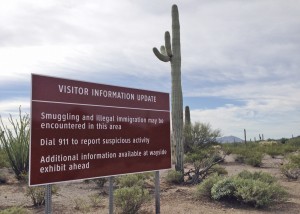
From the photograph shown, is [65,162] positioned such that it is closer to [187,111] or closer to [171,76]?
[171,76]

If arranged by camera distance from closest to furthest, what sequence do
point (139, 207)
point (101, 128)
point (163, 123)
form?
point (101, 128) → point (163, 123) → point (139, 207)

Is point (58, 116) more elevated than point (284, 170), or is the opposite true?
point (58, 116)

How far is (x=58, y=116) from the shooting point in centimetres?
606

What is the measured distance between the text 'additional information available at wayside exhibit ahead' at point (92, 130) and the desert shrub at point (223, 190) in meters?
2.36

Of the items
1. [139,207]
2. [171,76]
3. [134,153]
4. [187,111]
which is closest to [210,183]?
[139,207]

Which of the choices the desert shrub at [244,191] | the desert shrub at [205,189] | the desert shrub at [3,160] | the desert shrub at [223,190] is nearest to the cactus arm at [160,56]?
the desert shrub at [244,191]

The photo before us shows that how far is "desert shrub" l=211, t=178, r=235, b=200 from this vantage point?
33.1 ft

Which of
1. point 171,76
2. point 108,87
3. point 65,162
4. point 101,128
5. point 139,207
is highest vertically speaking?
point 171,76

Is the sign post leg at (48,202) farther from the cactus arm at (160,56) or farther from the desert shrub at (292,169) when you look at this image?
the desert shrub at (292,169)

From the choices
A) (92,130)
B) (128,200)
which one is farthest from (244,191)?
(92,130)

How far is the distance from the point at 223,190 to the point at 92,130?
15.8 ft

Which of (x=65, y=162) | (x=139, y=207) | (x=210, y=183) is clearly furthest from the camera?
(x=210, y=183)

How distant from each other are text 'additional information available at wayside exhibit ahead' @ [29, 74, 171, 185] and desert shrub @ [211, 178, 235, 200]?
2.36 metres

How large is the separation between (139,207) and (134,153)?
2032 millimetres
